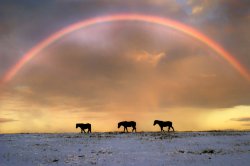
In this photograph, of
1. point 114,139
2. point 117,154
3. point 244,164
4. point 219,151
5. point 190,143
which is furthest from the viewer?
point 114,139

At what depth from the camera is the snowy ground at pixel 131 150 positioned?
104 feet

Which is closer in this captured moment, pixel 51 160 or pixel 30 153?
pixel 51 160

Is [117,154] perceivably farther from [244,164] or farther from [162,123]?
[162,123]

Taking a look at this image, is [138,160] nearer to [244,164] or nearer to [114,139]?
[244,164]

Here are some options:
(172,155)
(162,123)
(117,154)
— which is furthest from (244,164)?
(162,123)

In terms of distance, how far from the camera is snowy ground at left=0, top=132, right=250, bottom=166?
104 ft

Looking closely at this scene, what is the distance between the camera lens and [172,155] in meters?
34.7

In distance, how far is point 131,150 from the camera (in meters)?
38.1

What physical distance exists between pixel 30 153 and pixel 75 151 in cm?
440

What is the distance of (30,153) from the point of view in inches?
1448

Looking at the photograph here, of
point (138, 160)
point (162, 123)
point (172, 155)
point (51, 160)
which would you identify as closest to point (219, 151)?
point (172, 155)

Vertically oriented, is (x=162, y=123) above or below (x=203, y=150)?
above

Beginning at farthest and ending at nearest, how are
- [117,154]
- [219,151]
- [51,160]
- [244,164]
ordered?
[219,151], [117,154], [51,160], [244,164]

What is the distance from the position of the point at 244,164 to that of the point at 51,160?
16222 mm
